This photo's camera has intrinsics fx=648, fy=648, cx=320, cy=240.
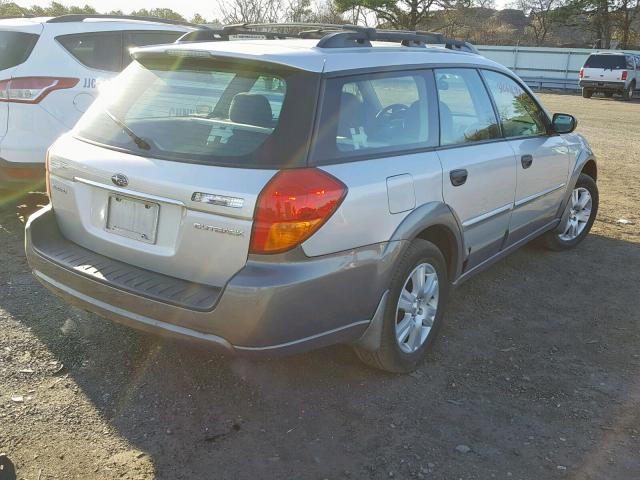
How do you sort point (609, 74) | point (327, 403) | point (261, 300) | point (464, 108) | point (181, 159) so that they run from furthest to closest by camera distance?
point (609, 74) < point (464, 108) < point (327, 403) < point (181, 159) < point (261, 300)

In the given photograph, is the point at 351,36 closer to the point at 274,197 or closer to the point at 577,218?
the point at 274,197

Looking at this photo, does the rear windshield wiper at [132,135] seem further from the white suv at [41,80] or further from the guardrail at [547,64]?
the guardrail at [547,64]

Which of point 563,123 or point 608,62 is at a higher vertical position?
point 608,62

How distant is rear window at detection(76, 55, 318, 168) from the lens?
9.33ft

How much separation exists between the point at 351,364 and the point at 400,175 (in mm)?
1131

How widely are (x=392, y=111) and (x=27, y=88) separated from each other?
11.5 ft

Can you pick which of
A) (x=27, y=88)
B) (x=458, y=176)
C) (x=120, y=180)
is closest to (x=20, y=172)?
(x=27, y=88)

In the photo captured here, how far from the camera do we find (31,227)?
3422mm

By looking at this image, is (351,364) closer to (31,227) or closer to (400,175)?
(400,175)

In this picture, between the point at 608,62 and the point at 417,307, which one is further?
the point at 608,62

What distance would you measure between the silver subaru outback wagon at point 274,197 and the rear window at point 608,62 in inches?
1020

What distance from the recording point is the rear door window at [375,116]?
296 centimetres

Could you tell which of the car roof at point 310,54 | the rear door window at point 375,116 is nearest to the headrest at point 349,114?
the rear door window at point 375,116

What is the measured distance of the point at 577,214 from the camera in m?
5.89
